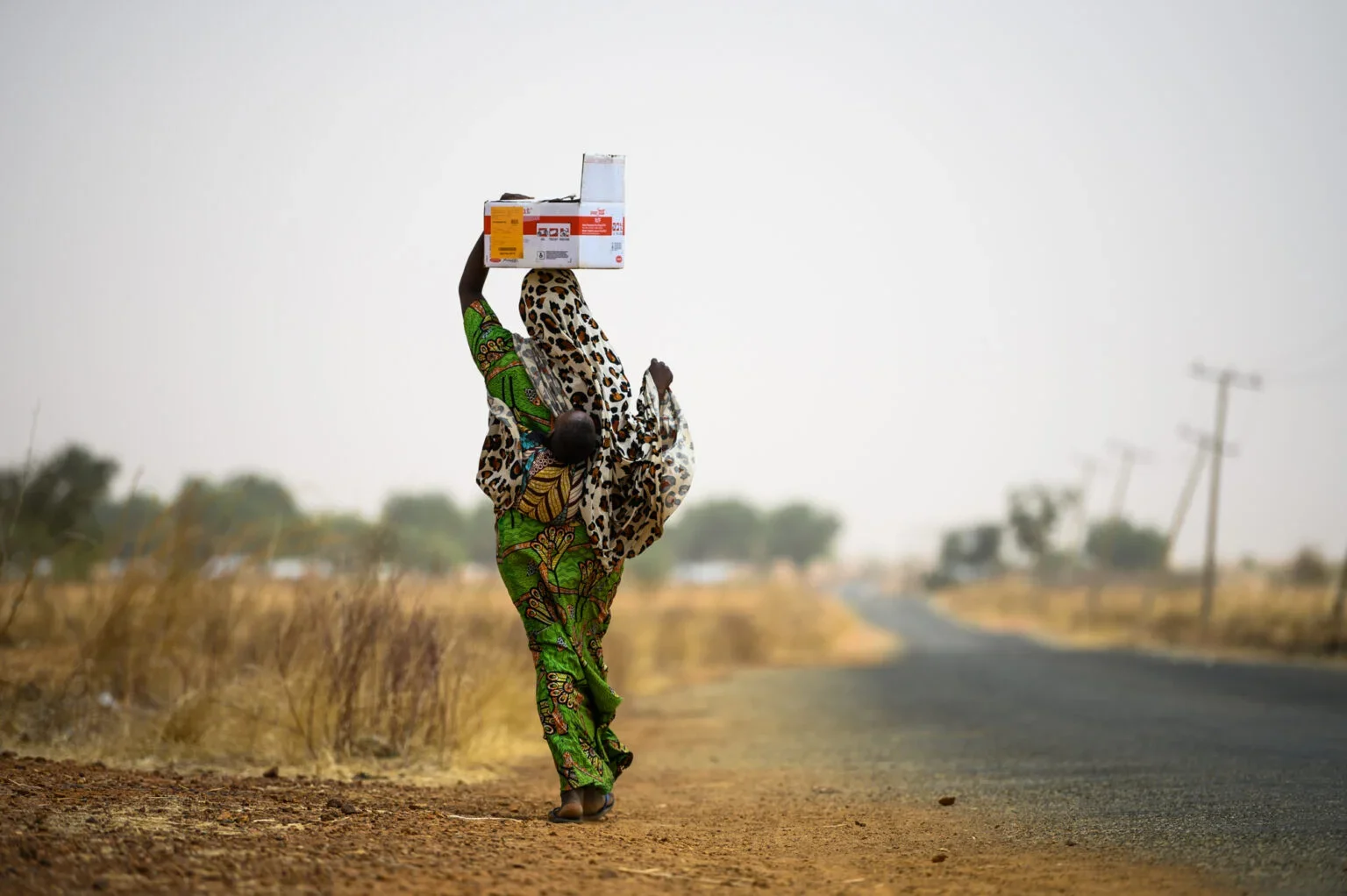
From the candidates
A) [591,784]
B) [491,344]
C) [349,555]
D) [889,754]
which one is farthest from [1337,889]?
[349,555]

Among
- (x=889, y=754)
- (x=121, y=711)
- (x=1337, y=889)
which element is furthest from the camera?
(x=889, y=754)

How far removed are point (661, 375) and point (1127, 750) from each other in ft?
16.6

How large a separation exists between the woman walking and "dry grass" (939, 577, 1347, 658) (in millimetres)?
24486

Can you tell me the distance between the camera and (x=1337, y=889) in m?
4.27

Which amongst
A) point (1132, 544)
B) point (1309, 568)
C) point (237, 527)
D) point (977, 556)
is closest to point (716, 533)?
point (977, 556)

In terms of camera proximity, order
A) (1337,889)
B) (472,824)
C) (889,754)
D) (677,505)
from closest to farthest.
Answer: (1337,889) → (472,824) → (677,505) → (889,754)

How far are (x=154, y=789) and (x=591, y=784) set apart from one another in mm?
1916

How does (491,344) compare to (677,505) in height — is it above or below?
above

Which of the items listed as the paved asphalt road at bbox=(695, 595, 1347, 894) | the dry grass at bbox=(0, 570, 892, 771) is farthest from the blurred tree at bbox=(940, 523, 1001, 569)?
the dry grass at bbox=(0, 570, 892, 771)

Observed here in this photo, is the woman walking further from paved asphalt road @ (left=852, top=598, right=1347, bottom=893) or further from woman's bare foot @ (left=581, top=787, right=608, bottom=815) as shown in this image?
paved asphalt road @ (left=852, top=598, right=1347, bottom=893)

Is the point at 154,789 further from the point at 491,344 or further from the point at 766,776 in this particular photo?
the point at 766,776

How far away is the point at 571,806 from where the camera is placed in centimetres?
594

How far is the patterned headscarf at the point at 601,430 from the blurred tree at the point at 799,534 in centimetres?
13942

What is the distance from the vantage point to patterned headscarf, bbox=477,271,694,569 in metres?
6.17
